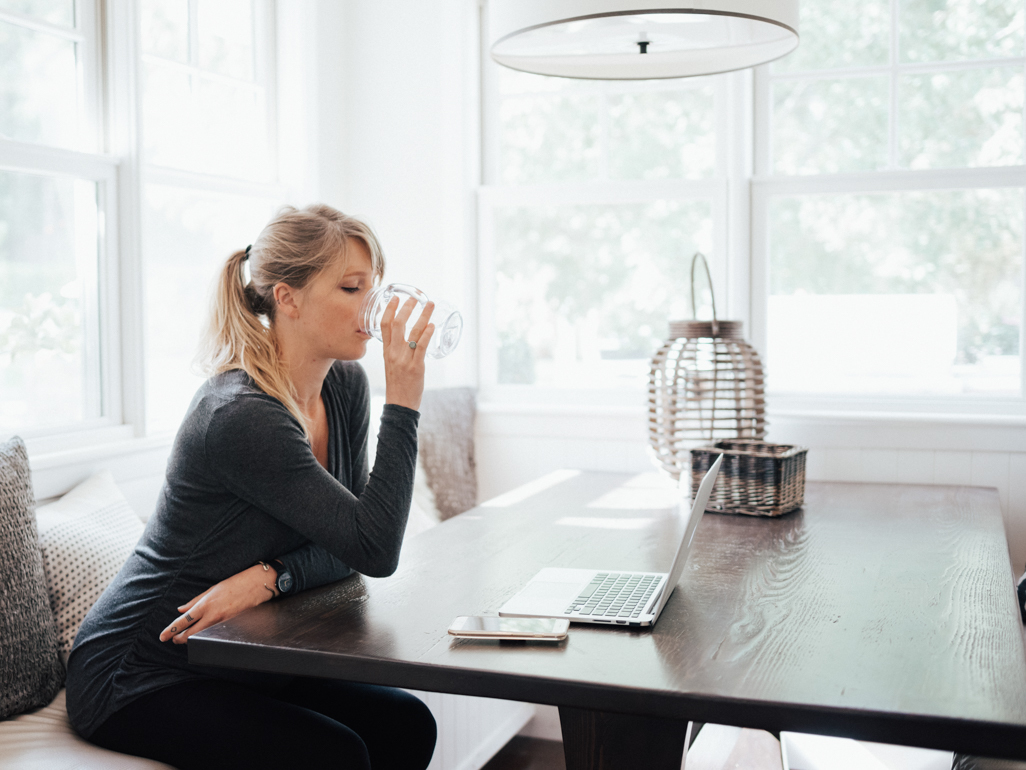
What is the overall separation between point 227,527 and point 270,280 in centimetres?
44

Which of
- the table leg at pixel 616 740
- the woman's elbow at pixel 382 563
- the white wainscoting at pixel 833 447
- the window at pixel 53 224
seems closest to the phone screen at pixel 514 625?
the table leg at pixel 616 740

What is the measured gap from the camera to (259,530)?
1.58 m

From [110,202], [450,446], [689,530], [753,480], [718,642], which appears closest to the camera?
[718,642]

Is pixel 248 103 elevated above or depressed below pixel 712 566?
above

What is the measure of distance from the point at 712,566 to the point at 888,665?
53 cm

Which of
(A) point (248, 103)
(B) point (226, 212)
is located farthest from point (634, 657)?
(A) point (248, 103)

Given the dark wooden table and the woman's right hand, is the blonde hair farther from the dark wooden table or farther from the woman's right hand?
the dark wooden table

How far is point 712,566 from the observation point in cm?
170

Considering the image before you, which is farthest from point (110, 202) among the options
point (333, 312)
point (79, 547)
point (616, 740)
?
point (616, 740)

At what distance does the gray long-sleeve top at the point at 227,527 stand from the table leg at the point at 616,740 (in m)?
0.41

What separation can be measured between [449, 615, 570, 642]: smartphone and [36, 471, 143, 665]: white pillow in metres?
0.87

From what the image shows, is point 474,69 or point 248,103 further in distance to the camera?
point 474,69

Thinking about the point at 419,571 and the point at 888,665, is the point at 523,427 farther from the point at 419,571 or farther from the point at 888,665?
the point at 888,665

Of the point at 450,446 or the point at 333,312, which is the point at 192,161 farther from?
the point at 333,312
